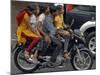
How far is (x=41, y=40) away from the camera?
193 centimetres

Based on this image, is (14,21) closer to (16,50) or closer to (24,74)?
(16,50)

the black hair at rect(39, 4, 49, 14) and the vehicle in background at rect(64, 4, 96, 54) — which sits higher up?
the black hair at rect(39, 4, 49, 14)

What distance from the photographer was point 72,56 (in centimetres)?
202

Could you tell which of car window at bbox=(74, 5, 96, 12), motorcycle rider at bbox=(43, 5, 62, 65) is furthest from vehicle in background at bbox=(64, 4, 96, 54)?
motorcycle rider at bbox=(43, 5, 62, 65)

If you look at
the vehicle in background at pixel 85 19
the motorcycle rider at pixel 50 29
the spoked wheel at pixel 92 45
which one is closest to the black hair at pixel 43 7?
the motorcycle rider at pixel 50 29

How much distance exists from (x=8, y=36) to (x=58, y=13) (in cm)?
48

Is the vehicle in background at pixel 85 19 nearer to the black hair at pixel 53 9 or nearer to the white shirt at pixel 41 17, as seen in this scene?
the black hair at pixel 53 9

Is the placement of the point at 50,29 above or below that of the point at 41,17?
below

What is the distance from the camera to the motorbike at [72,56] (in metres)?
1.89

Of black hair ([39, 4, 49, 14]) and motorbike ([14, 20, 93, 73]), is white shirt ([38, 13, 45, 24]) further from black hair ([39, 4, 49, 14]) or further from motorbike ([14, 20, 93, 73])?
motorbike ([14, 20, 93, 73])

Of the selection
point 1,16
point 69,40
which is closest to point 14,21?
point 1,16

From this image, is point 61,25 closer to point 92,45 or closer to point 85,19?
point 85,19

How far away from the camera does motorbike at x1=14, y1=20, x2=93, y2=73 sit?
1.89 meters

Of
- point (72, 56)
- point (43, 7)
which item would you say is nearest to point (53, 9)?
point (43, 7)
